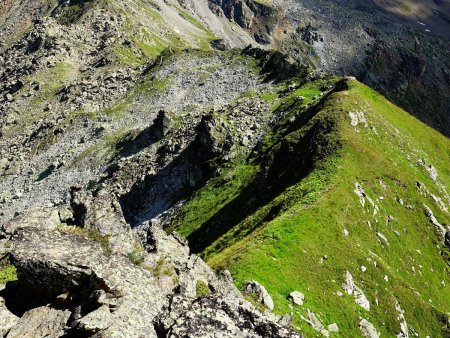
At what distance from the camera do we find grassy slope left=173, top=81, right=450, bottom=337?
31.5 meters

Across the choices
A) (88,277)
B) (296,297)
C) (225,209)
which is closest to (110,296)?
(88,277)

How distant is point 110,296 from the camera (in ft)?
63.0

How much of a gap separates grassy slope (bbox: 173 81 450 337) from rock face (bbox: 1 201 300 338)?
8943 mm

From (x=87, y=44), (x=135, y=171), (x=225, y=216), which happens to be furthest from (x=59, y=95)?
(x=225, y=216)

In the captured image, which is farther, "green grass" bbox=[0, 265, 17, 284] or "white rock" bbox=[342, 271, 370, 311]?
"white rock" bbox=[342, 271, 370, 311]

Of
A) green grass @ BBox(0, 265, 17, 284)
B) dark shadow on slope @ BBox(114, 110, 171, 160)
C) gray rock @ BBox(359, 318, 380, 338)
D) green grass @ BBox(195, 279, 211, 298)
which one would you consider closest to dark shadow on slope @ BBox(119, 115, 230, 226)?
dark shadow on slope @ BBox(114, 110, 171, 160)

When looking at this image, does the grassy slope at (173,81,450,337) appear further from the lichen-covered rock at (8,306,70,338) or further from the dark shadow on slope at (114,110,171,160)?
the dark shadow on slope at (114,110,171,160)

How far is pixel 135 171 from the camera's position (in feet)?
243

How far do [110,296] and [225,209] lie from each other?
35820 mm

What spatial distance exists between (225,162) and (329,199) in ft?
89.3

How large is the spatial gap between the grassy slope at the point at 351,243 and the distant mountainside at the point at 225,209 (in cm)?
15

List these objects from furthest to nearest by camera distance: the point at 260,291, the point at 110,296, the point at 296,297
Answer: the point at 296,297
the point at 260,291
the point at 110,296

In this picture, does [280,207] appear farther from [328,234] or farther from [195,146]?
[195,146]

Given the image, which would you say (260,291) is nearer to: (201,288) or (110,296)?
(201,288)
